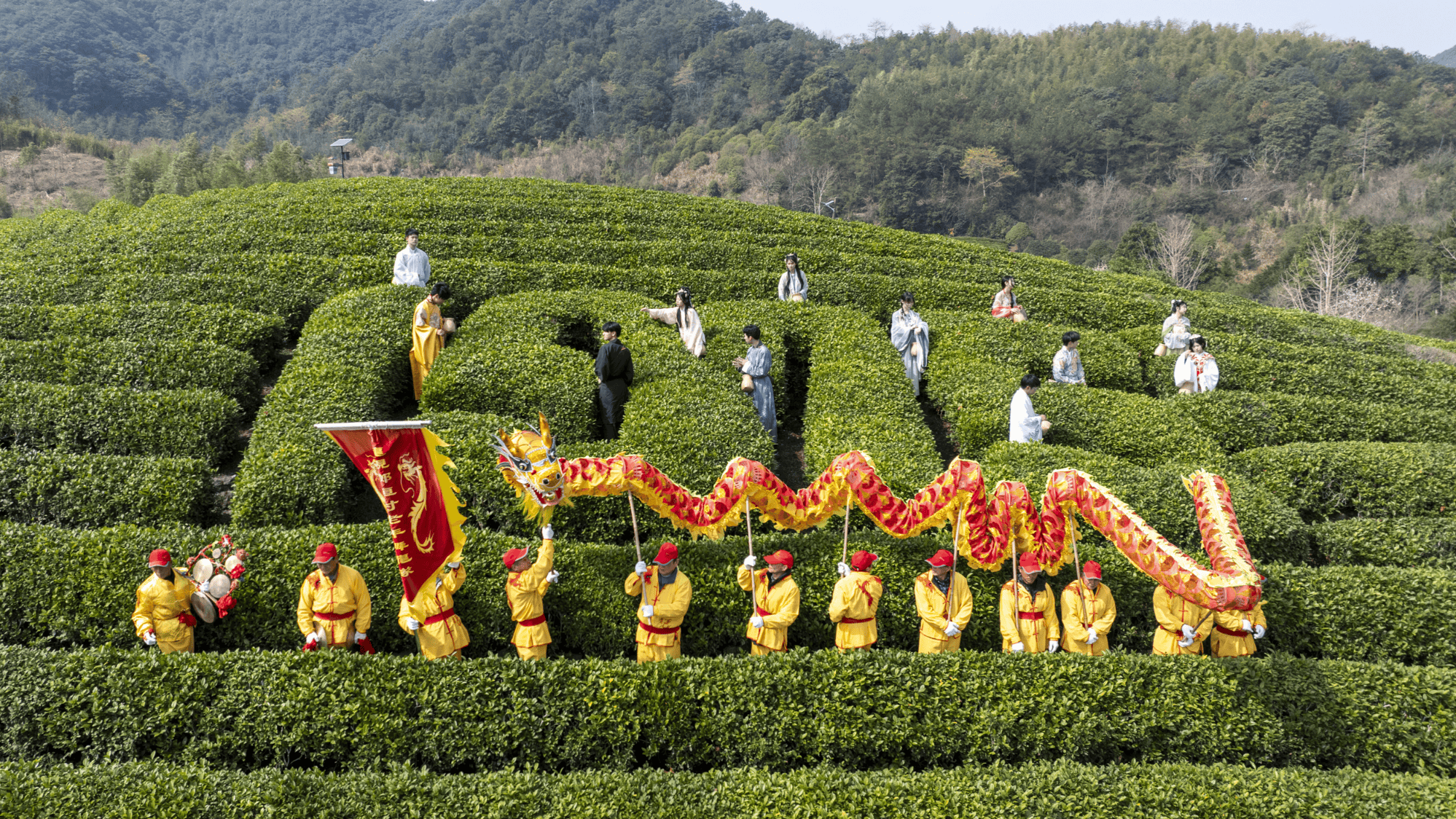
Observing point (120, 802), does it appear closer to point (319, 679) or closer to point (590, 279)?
point (319, 679)

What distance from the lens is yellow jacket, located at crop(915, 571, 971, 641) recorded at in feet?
24.6

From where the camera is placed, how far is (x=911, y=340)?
13680 mm

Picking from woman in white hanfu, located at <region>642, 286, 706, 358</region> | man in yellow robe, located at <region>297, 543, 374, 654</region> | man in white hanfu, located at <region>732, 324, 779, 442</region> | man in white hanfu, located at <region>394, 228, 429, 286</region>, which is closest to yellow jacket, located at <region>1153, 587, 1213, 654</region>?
man in white hanfu, located at <region>732, 324, 779, 442</region>

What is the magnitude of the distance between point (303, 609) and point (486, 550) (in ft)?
5.76

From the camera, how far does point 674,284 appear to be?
1557 centimetres

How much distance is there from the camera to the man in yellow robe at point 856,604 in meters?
7.32

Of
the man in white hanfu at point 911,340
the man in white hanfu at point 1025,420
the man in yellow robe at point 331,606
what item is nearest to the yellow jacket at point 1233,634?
the man in white hanfu at point 1025,420

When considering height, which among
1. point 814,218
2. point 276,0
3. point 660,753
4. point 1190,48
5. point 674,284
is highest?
point 276,0

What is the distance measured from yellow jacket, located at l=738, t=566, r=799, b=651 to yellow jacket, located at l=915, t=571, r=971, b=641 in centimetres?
127

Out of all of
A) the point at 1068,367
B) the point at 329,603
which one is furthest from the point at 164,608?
the point at 1068,367

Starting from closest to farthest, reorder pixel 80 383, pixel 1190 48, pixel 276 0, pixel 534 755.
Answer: pixel 534 755 < pixel 80 383 < pixel 1190 48 < pixel 276 0

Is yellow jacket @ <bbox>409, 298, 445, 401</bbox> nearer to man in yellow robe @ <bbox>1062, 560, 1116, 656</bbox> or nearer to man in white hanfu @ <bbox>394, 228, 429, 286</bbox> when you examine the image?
man in white hanfu @ <bbox>394, 228, 429, 286</bbox>

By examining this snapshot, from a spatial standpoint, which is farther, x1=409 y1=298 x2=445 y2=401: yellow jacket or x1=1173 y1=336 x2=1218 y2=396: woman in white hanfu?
x1=1173 y1=336 x2=1218 y2=396: woman in white hanfu

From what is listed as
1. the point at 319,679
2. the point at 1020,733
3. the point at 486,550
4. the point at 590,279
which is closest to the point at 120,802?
the point at 319,679
